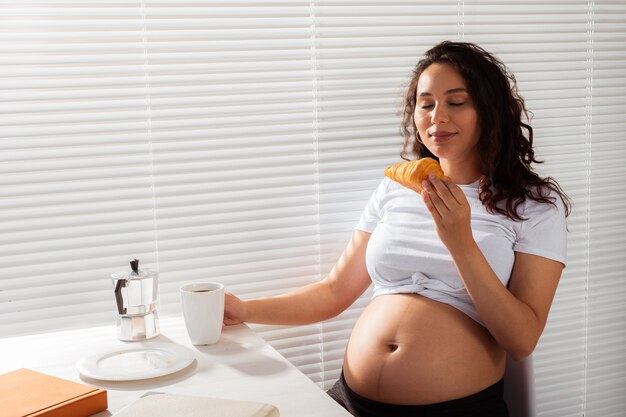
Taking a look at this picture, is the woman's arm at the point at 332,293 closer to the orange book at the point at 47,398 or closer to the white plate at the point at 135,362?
the white plate at the point at 135,362

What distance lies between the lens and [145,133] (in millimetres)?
1737

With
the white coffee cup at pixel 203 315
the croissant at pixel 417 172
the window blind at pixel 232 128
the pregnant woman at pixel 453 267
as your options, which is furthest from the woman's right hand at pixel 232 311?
the croissant at pixel 417 172

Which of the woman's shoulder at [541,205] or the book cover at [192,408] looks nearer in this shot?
the book cover at [192,408]

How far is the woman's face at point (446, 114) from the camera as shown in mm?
1663

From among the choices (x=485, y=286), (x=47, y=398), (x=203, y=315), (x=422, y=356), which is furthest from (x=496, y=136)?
(x=47, y=398)

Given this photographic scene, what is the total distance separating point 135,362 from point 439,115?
0.88 metres

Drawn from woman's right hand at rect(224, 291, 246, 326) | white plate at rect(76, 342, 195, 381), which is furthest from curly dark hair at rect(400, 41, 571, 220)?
white plate at rect(76, 342, 195, 381)

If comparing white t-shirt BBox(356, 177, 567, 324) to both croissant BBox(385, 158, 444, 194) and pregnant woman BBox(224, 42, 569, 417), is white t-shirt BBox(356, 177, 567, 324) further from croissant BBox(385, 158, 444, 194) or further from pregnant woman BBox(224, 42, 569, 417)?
croissant BBox(385, 158, 444, 194)

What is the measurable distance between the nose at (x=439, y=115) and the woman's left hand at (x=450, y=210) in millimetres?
222

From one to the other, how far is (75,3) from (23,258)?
1.99 feet

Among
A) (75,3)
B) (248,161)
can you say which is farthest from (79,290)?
(75,3)

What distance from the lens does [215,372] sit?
127cm

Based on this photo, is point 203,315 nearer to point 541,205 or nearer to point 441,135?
point 441,135

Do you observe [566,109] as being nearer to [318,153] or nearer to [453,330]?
[318,153]
